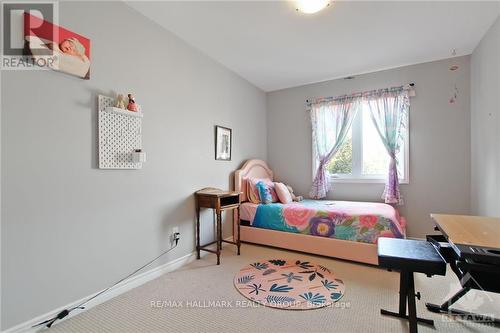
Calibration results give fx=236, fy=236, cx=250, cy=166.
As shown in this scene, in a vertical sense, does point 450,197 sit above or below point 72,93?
below

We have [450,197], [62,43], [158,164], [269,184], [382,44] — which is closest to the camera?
[62,43]

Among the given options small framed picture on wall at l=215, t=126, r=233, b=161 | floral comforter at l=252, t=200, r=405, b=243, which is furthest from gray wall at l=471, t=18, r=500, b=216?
small framed picture on wall at l=215, t=126, r=233, b=161

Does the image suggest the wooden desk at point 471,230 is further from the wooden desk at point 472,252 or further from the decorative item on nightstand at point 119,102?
the decorative item on nightstand at point 119,102

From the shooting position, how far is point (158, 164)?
7.89ft

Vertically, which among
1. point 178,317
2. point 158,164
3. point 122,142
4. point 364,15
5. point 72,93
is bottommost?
point 178,317

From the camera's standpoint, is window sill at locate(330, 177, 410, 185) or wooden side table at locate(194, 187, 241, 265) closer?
wooden side table at locate(194, 187, 241, 265)

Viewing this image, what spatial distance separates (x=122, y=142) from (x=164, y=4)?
4.22ft

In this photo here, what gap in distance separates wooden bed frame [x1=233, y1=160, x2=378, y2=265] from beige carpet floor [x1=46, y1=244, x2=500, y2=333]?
247mm

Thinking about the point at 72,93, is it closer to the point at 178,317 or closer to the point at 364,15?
the point at 178,317

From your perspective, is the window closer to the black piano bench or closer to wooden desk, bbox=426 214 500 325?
wooden desk, bbox=426 214 500 325

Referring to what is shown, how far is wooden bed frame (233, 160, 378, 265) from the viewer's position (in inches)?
102

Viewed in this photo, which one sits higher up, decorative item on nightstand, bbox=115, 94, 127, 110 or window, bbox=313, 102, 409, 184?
decorative item on nightstand, bbox=115, 94, 127, 110

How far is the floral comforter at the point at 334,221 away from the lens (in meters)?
2.54

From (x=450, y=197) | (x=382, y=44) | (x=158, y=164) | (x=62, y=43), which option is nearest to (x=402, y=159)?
(x=450, y=197)
